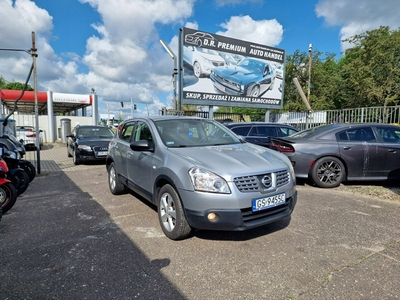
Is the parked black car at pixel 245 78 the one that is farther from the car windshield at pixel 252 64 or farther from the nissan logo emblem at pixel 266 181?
the nissan logo emblem at pixel 266 181

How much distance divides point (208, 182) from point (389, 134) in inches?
210

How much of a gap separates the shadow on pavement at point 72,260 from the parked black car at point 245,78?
1007 cm

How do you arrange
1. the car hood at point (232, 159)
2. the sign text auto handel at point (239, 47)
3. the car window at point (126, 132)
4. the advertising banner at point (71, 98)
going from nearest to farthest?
1. the car hood at point (232, 159)
2. the car window at point (126, 132)
3. the sign text auto handel at point (239, 47)
4. the advertising banner at point (71, 98)

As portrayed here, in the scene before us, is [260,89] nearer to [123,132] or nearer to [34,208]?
[123,132]

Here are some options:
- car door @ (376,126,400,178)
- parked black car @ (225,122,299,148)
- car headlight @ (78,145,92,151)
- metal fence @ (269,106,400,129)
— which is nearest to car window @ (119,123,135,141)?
parked black car @ (225,122,299,148)

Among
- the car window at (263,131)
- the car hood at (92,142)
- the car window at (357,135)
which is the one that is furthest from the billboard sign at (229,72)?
the car window at (357,135)

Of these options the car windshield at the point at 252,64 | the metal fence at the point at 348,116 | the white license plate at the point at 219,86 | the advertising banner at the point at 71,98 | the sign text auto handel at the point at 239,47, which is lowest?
the metal fence at the point at 348,116

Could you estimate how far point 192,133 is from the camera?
4.27 metres

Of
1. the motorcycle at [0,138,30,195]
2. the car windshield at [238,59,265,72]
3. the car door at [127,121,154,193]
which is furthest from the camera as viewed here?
the car windshield at [238,59,265,72]

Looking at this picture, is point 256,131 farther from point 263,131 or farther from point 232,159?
point 232,159

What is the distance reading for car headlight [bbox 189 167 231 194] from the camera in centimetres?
291

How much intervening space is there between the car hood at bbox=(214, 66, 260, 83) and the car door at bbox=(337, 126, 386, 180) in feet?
27.4

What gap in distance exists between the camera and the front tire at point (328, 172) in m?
5.90

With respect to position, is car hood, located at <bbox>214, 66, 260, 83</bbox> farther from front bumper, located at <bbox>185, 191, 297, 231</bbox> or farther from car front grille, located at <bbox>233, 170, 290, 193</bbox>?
front bumper, located at <bbox>185, 191, 297, 231</bbox>
